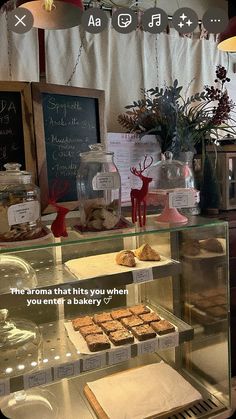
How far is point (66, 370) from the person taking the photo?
1.23 meters

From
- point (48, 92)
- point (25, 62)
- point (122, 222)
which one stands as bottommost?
point (122, 222)

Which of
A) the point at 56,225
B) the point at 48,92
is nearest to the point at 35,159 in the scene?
the point at 48,92

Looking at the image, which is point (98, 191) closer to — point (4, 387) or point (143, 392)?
point (4, 387)

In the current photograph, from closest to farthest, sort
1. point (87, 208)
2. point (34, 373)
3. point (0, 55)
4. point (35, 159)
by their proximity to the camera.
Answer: point (34, 373) < point (87, 208) < point (35, 159) < point (0, 55)

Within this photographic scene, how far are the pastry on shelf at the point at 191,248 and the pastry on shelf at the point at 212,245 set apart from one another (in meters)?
0.02

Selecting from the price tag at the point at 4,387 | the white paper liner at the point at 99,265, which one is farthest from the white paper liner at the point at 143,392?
the white paper liner at the point at 99,265

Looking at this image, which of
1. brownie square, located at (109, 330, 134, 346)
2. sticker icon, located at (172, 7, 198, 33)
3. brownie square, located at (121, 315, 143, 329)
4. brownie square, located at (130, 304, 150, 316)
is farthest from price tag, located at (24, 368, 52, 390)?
sticker icon, located at (172, 7, 198, 33)

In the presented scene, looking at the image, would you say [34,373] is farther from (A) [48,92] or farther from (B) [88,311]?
(A) [48,92]

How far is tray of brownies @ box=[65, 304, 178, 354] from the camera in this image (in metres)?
1.34

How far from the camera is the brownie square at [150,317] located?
1.50 m

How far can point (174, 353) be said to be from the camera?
1711 mm

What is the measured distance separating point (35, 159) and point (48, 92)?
31 centimetres

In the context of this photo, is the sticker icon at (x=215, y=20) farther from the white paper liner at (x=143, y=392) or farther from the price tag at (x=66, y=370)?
the white paper liner at (x=143, y=392)

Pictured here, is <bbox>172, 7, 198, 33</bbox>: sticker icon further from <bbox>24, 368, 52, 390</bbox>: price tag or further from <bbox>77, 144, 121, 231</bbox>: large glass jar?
<bbox>24, 368, 52, 390</bbox>: price tag
